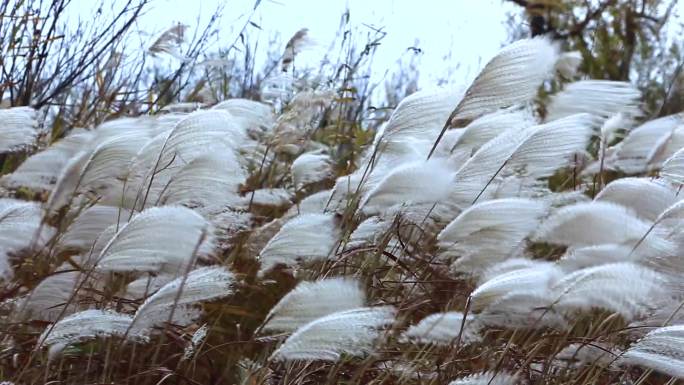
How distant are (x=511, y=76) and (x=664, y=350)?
25.6 inches

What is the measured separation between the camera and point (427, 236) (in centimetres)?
253

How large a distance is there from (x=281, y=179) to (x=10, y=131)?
5.58 feet

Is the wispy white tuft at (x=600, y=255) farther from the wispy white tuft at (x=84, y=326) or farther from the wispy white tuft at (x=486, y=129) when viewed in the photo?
the wispy white tuft at (x=84, y=326)

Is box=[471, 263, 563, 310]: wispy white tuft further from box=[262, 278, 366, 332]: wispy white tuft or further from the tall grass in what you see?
box=[262, 278, 366, 332]: wispy white tuft

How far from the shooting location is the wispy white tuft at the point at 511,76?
2025 mm

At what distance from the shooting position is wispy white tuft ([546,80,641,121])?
86.2 inches

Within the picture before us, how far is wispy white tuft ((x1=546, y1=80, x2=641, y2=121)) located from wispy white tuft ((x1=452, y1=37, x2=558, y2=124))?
0.20 meters

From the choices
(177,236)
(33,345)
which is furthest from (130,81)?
(177,236)

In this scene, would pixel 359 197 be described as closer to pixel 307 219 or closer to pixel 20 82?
pixel 307 219

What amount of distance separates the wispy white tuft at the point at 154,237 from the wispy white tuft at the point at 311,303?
18cm

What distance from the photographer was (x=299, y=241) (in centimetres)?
197

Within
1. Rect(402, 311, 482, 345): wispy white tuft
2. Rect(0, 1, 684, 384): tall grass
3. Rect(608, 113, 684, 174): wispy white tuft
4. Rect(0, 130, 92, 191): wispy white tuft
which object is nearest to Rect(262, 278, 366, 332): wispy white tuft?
Rect(0, 1, 684, 384): tall grass

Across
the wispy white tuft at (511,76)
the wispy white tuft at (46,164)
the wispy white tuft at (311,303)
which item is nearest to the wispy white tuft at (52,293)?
the wispy white tuft at (46,164)

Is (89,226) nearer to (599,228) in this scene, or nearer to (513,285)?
(513,285)
